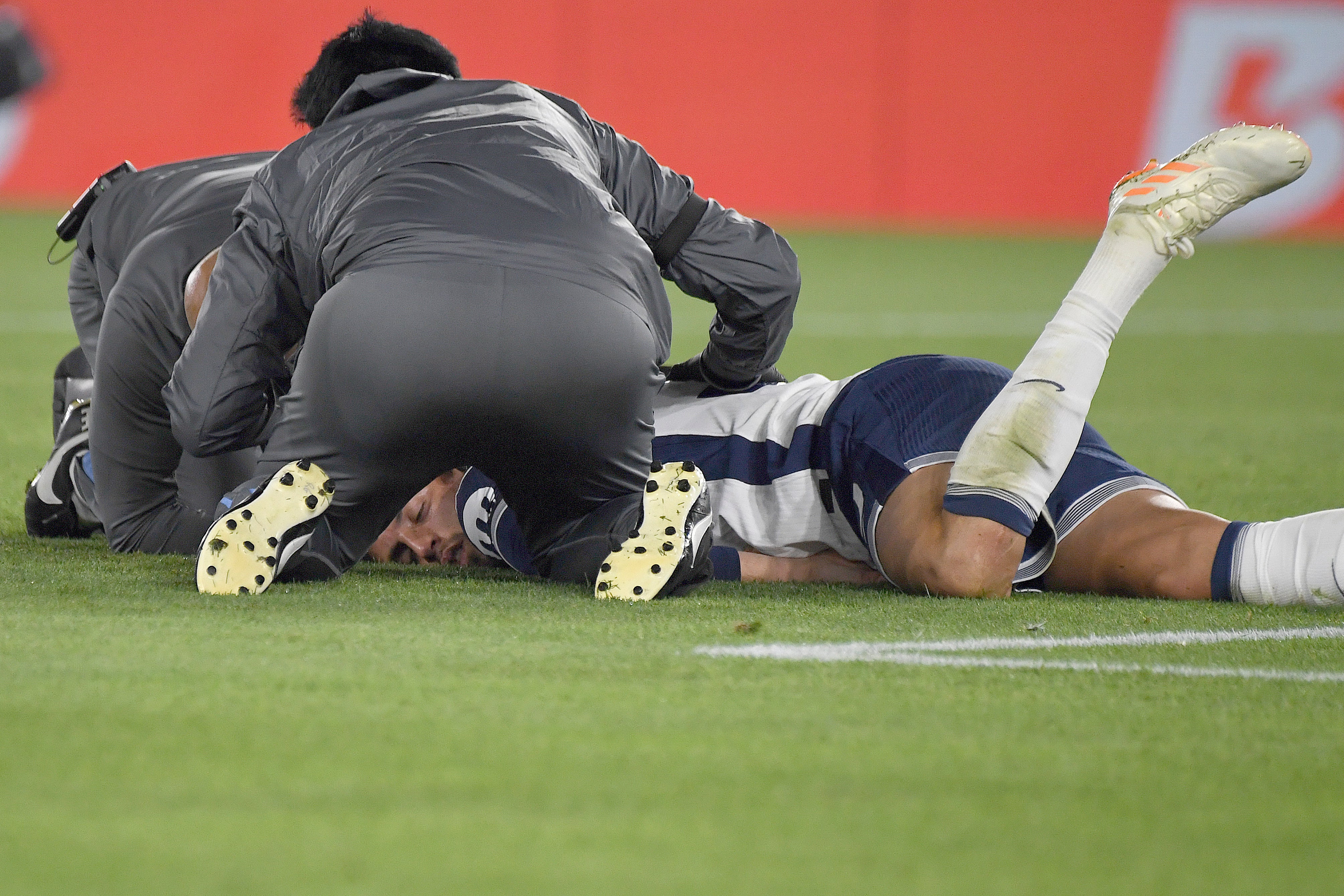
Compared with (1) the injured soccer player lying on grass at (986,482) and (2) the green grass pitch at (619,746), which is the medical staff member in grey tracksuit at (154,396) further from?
(1) the injured soccer player lying on grass at (986,482)

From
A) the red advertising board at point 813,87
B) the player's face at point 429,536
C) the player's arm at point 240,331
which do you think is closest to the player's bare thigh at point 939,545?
the player's face at point 429,536

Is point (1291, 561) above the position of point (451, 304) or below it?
below

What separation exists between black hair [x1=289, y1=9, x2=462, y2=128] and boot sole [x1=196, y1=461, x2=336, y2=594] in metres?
0.72

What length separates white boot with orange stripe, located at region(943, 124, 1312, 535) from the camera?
2.89 meters

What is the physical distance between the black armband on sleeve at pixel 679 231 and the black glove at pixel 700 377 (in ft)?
0.81

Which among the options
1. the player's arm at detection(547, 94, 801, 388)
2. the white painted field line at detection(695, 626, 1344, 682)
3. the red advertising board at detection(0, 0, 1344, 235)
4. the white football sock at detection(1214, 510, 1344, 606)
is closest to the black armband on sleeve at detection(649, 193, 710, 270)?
the player's arm at detection(547, 94, 801, 388)

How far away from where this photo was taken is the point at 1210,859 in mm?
1575

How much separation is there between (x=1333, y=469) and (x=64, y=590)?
3.33 metres

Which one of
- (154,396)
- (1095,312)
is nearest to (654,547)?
(1095,312)

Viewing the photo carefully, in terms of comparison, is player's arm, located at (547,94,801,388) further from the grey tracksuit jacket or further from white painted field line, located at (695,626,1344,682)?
white painted field line, located at (695,626,1344,682)

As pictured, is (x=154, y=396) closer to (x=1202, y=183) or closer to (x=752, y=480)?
(x=752, y=480)

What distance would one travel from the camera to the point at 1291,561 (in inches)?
113

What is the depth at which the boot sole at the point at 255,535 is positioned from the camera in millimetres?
2736

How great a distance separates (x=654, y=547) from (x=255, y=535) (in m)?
0.62
